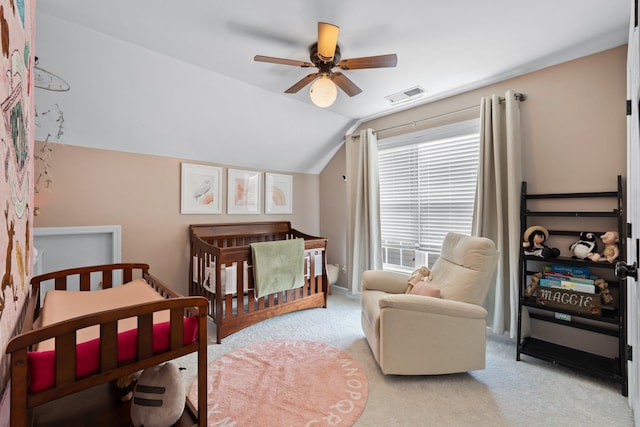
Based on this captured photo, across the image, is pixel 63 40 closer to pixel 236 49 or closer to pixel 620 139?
pixel 236 49

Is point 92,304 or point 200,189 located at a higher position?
→ point 200,189

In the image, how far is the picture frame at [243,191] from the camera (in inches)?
140

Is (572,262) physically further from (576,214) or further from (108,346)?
(108,346)

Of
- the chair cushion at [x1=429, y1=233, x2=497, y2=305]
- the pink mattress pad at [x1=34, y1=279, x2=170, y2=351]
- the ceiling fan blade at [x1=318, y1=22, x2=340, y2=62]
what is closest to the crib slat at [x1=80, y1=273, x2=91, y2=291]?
the pink mattress pad at [x1=34, y1=279, x2=170, y2=351]

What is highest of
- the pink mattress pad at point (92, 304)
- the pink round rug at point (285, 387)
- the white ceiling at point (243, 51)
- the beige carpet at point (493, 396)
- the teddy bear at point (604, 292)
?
the white ceiling at point (243, 51)

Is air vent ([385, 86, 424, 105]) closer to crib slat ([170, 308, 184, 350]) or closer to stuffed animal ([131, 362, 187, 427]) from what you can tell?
crib slat ([170, 308, 184, 350])

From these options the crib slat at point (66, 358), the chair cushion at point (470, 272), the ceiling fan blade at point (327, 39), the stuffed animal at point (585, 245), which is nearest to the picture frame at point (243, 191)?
the ceiling fan blade at point (327, 39)

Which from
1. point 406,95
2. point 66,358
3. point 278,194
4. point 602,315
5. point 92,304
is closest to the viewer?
point 66,358

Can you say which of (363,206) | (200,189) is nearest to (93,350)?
(200,189)

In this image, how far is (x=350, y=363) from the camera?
2195mm

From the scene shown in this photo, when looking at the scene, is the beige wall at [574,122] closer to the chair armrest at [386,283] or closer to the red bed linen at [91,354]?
the chair armrest at [386,283]

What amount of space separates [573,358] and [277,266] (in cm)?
247

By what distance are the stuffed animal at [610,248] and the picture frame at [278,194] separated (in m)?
3.20

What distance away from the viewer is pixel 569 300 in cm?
210
